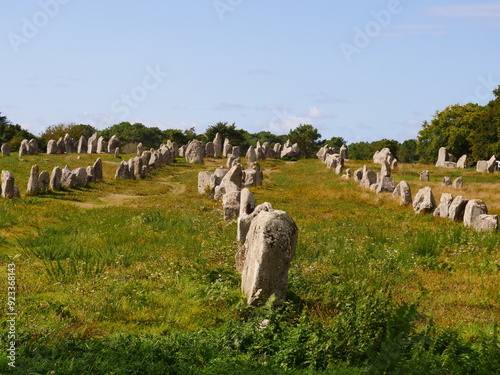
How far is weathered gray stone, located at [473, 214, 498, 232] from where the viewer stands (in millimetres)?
18562

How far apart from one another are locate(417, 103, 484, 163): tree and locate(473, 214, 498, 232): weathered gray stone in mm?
51848

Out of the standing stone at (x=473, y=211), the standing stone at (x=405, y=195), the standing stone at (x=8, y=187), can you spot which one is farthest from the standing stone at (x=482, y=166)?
the standing stone at (x=8, y=187)

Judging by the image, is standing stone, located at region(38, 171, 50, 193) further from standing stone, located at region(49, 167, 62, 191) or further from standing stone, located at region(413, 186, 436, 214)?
standing stone, located at region(413, 186, 436, 214)

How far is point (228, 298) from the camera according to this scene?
1038cm

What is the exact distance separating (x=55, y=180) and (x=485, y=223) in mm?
21641

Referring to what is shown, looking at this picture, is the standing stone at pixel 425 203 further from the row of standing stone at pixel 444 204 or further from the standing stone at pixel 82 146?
the standing stone at pixel 82 146

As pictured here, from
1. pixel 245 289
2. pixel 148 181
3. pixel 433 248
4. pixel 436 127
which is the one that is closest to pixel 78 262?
pixel 245 289

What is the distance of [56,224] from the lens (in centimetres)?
1862

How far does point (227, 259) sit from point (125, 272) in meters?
2.85

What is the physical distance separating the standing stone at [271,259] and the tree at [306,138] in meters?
76.1

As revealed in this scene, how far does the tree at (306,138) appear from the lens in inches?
3383

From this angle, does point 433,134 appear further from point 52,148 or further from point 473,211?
point 473,211

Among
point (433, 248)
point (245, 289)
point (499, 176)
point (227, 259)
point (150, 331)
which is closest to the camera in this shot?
point (150, 331)

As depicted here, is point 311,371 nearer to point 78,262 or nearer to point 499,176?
point 78,262
